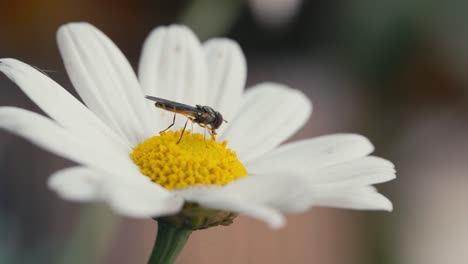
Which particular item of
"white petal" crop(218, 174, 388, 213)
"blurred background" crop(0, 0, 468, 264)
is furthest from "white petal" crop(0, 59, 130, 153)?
"blurred background" crop(0, 0, 468, 264)

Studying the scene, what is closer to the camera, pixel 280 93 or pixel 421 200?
pixel 280 93

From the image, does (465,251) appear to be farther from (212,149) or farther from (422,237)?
(212,149)

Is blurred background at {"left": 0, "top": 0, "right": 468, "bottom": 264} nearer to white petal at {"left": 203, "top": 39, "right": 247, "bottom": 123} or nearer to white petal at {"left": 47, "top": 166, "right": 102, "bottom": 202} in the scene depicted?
white petal at {"left": 203, "top": 39, "right": 247, "bottom": 123}

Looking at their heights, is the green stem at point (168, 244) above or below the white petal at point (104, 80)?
below

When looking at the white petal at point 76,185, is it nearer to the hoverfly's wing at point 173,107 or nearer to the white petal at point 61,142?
the white petal at point 61,142

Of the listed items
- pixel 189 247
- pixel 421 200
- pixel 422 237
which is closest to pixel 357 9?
pixel 421 200

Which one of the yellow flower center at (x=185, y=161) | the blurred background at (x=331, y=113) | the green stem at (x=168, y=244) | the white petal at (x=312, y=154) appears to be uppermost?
the white petal at (x=312, y=154)

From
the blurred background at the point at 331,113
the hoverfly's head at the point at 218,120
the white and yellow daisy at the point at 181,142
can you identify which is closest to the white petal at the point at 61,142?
the white and yellow daisy at the point at 181,142
